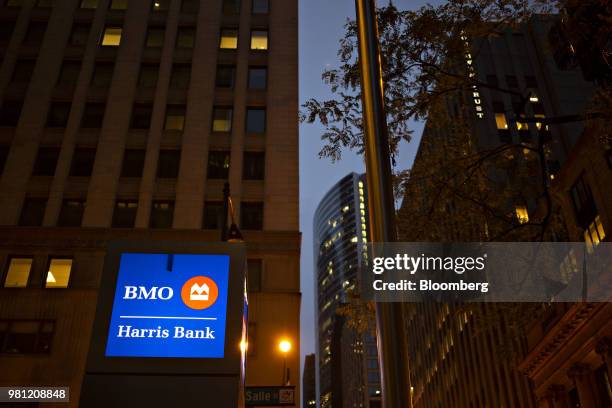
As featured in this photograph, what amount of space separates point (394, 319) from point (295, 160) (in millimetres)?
28029

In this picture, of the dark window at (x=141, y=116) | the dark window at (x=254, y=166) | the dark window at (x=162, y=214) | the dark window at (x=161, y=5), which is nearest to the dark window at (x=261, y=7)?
the dark window at (x=161, y=5)

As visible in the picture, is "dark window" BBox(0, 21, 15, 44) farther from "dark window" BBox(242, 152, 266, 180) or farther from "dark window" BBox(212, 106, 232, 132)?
"dark window" BBox(242, 152, 266, 180)

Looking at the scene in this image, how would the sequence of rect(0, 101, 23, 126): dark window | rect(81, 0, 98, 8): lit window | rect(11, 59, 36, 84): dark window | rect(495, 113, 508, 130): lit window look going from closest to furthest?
1. rect(0, 101, 23, 126): dark window
2. rect(11, 59, 36, 84): dark window
3. rect(81, 0, 98, 8): lit window
4. rect(495, 113, 508, 130): lit window

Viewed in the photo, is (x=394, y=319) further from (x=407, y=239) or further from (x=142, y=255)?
(x=407, y=239)

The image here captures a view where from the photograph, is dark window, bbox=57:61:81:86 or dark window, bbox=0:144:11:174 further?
dark window, bbox=57:61:81:86

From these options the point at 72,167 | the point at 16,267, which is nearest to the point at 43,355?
the point at 16,267

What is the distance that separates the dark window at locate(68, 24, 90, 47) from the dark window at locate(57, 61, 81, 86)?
1462mm

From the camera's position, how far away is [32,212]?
99.0ft

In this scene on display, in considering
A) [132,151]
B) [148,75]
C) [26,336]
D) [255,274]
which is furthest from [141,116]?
[26,336]

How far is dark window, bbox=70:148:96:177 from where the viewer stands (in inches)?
1244

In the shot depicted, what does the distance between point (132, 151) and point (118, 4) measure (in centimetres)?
1222

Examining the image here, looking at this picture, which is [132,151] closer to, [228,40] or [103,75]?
[103,75]

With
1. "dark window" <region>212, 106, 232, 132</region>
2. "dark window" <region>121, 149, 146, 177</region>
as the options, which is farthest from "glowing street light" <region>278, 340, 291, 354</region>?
"dark window" <region>212, 106, 232, 132</region>

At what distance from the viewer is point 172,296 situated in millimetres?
5391
